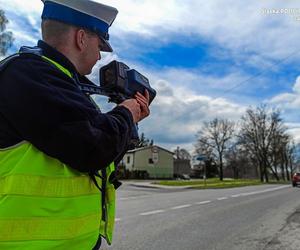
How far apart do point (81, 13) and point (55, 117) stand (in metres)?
0.56

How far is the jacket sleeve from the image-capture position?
1.60 m

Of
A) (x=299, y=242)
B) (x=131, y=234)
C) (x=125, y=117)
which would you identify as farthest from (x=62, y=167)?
(x=299, y=242)

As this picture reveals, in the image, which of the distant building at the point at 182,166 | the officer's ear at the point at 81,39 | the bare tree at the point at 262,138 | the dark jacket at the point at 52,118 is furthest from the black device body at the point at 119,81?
the distant building at the point at 182,166

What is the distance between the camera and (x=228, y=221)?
1060 cm

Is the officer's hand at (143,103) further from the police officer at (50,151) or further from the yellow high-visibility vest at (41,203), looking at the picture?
the yellow high-visibility vest at (41,203)

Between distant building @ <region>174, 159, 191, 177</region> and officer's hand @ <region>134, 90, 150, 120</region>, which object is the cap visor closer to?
officer's hand @ <region>134, 90, 150, 120</region>

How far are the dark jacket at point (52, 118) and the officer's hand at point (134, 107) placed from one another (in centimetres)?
20

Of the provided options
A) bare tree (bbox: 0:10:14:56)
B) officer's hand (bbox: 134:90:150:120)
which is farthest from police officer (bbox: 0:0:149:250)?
bare tree (bbox: 0:10:14:56)

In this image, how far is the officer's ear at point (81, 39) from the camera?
6.25 ft

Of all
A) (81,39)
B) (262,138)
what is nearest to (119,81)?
(81,39)

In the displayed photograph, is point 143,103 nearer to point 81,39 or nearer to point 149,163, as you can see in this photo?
point 81,39

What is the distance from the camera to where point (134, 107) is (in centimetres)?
196

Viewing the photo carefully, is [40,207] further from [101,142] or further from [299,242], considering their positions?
[299,242]

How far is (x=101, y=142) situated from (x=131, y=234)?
6.73m
